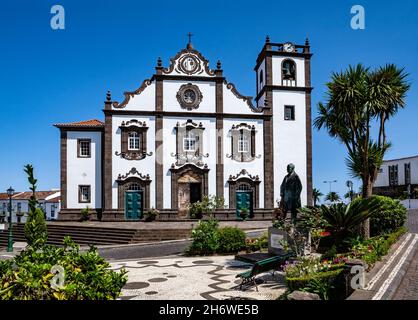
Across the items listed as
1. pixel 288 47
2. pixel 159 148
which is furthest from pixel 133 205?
pixel 288 47

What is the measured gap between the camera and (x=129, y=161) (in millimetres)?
27172

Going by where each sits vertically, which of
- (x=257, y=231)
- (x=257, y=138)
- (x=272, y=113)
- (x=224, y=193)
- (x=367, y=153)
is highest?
(x=272, y=113)

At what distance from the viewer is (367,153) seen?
14727mm

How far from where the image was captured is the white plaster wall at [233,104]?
93.7ft

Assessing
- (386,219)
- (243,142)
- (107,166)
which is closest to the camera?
(386,219)

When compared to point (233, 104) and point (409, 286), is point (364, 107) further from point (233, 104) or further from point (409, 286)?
point (233, 104)

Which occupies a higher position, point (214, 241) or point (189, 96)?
point (189, 96)

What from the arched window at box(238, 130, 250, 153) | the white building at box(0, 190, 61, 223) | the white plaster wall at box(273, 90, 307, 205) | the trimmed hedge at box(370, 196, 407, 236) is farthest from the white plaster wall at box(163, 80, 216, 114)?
the white building at box(0, 190, 61, 223)

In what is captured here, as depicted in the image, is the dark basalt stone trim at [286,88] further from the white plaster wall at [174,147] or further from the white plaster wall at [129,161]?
the white plaster wall at [129,161]

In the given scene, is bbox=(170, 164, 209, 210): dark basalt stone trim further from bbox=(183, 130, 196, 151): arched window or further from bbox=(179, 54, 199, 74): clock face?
bbox=(179, 54, 199, 74): clock face

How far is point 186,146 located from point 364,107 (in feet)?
51.5
